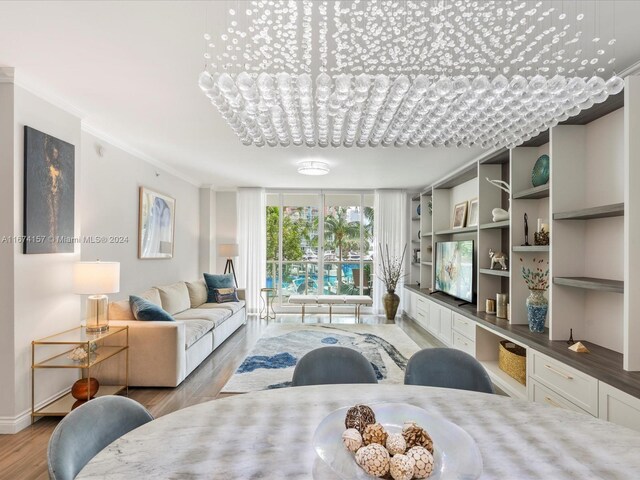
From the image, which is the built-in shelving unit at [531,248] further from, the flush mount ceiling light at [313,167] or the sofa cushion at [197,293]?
the sofa cushion at [197,293]

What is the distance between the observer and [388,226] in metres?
7.35

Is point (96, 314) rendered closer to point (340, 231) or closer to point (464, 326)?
point (464, 326)

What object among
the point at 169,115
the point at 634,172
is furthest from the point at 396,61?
the point at 169,115

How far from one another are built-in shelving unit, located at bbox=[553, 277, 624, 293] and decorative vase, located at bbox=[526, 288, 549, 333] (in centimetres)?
38

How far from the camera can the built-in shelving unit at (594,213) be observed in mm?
2283

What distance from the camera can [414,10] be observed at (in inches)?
65.2

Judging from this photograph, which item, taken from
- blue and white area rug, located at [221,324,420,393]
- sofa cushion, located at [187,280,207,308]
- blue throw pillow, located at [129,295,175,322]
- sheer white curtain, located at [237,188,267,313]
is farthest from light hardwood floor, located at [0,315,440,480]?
sheer white curtain, located at [237,188,267,313]

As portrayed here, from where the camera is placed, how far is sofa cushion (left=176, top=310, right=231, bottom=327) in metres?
4.61

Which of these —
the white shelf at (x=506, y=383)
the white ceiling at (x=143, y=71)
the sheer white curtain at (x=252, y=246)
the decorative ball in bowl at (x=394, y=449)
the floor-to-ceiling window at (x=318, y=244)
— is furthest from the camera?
the floor-to-ceiling window at (x=318, y=244)

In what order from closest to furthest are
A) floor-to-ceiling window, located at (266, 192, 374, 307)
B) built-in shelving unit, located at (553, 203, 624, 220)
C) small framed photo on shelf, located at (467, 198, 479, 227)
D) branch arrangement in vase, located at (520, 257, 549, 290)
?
built-in shelving unit, located at (553, 203, 624, 220)
branch arrangement in vase, located at (520, 257, 549, 290)
small framed photo on shelf, located at (467, 198, 479, 227)
floor-to-ceiling window, located at (266, 192, 374, 307)

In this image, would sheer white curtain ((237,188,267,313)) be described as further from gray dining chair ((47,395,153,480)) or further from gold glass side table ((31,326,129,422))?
gray dining chair ((47,395,153,480))

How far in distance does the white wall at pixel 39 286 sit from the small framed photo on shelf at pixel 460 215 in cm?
475

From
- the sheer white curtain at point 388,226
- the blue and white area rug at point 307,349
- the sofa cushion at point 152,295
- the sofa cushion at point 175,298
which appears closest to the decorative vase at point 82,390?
the blue and white area rug at point 307,349

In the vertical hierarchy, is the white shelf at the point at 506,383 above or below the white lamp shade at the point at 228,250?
below
